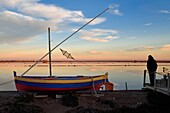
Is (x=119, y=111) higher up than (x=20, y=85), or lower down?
lower down

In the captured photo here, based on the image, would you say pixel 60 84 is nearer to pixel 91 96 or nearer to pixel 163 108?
pixel 91 96

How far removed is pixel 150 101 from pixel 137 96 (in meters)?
1.39

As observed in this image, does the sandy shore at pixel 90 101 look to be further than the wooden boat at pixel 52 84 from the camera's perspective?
No

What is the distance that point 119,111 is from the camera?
13.2 metres

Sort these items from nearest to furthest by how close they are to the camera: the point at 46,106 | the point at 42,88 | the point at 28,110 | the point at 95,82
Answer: the point at 28,110
the point at 46,106
the point at 42,88
the point at 95,82

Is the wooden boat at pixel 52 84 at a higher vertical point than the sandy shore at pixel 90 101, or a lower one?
higher

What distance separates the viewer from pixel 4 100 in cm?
1458

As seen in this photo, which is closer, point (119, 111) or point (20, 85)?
point (119, 111)

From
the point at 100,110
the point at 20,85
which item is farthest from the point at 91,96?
the point at 20,85

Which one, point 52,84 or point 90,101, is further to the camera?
point 52,84

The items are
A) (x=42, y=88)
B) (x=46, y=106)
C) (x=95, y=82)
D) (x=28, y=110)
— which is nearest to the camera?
(x=28, y=110)

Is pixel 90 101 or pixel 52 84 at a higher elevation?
pixel 52 84

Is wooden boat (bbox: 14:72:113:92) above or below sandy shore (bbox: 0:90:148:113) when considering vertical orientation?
above

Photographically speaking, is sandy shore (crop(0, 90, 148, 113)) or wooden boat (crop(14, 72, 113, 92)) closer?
sandy shore (crop(0, 90, 148, 113))
